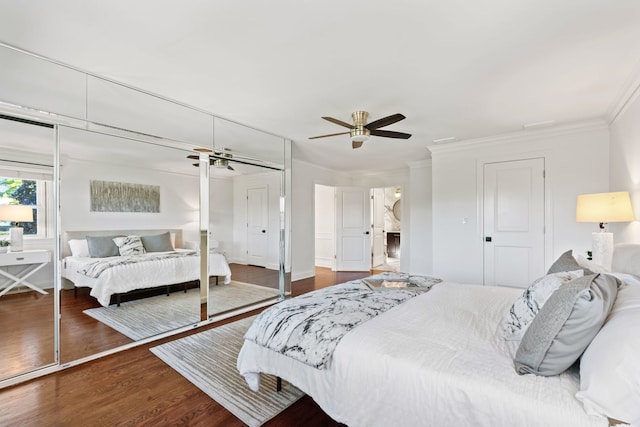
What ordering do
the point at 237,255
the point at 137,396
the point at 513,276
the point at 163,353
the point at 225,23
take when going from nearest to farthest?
the point at 225,23, the point at 137,396, the point at 163,353, the point at 237,255, the point at 513,276

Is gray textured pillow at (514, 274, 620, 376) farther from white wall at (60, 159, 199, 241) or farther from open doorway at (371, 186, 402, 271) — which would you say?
open doorway at (371, 186, 402, 271)

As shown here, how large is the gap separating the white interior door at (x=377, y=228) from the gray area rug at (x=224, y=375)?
4.87m

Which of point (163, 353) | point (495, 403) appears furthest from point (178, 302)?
point (495, 403)

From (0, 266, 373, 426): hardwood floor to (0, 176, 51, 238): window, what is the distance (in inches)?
35.0

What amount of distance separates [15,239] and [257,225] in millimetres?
2442

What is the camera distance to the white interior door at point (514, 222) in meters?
4.19

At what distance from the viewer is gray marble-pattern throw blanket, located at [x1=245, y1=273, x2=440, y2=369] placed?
1.68 m

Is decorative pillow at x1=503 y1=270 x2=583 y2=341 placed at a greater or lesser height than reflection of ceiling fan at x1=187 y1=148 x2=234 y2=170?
lesser

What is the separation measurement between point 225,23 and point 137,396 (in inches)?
99.0

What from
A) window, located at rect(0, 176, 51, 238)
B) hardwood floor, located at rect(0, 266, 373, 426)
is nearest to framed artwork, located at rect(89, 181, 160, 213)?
window, located at rect(0, 176, 51, 238)

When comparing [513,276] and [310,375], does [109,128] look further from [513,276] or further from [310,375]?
[513,276]

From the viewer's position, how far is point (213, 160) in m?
3.62

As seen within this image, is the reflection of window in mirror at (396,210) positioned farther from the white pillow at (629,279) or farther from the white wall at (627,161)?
the white pillow at (629,279)

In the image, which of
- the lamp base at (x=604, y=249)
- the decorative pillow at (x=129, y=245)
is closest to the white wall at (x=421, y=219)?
the lamp base at (x=604, y=249)
